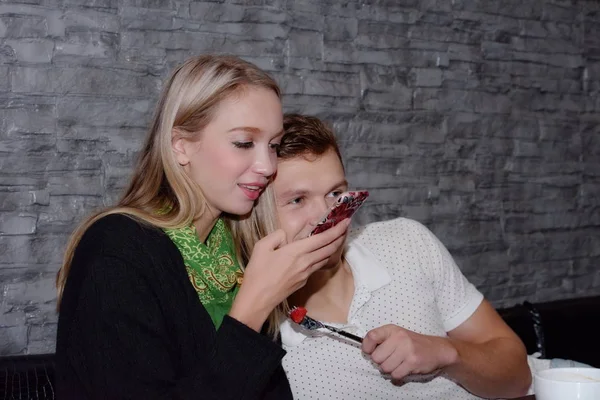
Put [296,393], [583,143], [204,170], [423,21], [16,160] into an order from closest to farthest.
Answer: [204,170]
[296,393]
[16,160]
[423,21]
[583,143]

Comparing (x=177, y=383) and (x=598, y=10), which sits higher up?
(x=598, y=10)

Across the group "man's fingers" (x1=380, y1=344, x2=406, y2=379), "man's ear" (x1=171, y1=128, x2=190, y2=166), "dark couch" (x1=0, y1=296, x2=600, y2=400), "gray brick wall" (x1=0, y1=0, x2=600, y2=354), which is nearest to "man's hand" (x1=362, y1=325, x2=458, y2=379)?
"man's fingers" (x1=380, y1=344, x2=406, y2=379)

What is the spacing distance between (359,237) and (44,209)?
0.82 meters

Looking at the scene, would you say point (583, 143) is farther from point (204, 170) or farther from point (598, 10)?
point (204, 170)

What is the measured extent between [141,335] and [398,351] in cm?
53

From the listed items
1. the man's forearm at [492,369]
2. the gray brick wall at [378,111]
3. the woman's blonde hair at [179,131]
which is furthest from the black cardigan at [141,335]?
the gray brick wall at [378,111]

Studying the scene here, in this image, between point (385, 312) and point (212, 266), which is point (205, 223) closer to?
point (212, 266)

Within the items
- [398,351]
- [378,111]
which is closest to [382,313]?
[398,351]

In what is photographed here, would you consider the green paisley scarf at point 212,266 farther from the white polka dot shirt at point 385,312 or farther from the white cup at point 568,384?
the white cup at point 568,384

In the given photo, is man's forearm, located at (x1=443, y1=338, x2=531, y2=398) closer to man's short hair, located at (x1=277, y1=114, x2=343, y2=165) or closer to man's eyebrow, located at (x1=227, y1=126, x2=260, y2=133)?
man's short hair, located at (x1=277, y1=114, x2=343, y2=165)

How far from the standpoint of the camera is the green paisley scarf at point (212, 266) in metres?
1.52

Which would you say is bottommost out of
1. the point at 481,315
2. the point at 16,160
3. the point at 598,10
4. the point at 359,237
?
the point at 481,315

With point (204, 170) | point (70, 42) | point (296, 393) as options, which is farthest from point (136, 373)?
point (70, 42)

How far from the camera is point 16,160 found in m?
2.04
